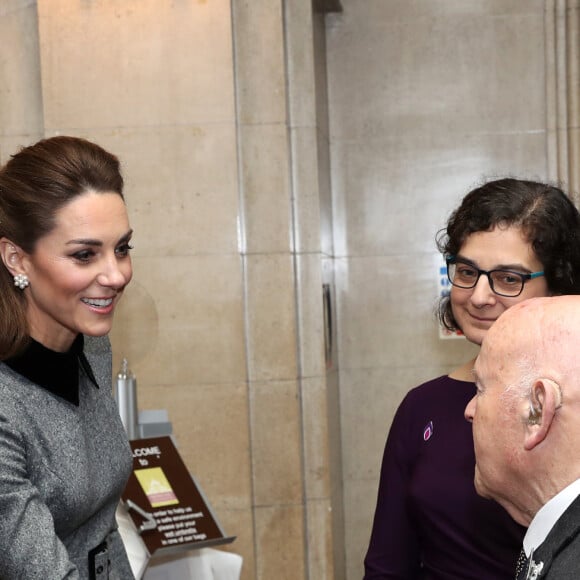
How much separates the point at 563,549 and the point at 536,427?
0.18 m

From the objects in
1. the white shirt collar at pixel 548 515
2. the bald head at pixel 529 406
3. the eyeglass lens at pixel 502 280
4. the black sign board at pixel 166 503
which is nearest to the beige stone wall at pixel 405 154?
the black sign board at pixel 166 503

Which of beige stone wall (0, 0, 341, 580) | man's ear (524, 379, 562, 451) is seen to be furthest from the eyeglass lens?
beige stone wall (0, 0, 341, 580)

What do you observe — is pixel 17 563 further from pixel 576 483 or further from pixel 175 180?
pixel 175 180

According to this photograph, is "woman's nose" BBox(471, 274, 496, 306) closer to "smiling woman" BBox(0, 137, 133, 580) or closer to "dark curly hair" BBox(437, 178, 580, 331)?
"dark curly hair" BBox(437, 178, 580, 331)

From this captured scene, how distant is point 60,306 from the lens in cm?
203

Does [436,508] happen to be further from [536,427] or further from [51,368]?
[51,368]

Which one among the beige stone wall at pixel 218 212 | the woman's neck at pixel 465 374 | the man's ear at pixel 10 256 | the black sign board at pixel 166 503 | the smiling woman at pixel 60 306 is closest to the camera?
the smiling woman at pixel 60 306

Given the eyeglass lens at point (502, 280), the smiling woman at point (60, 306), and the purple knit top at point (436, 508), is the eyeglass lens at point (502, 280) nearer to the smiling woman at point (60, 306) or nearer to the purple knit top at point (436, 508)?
the purple knit top at point (436, 508)

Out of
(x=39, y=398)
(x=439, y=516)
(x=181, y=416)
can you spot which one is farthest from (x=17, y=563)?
(x=181, y=416)

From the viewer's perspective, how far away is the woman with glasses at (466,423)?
6.71ft

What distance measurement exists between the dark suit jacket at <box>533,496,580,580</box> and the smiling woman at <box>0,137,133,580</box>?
3.43 feet

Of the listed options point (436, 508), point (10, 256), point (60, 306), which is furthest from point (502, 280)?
point (10, 256)

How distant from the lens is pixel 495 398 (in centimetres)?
147

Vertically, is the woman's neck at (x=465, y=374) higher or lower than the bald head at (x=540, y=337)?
lower
